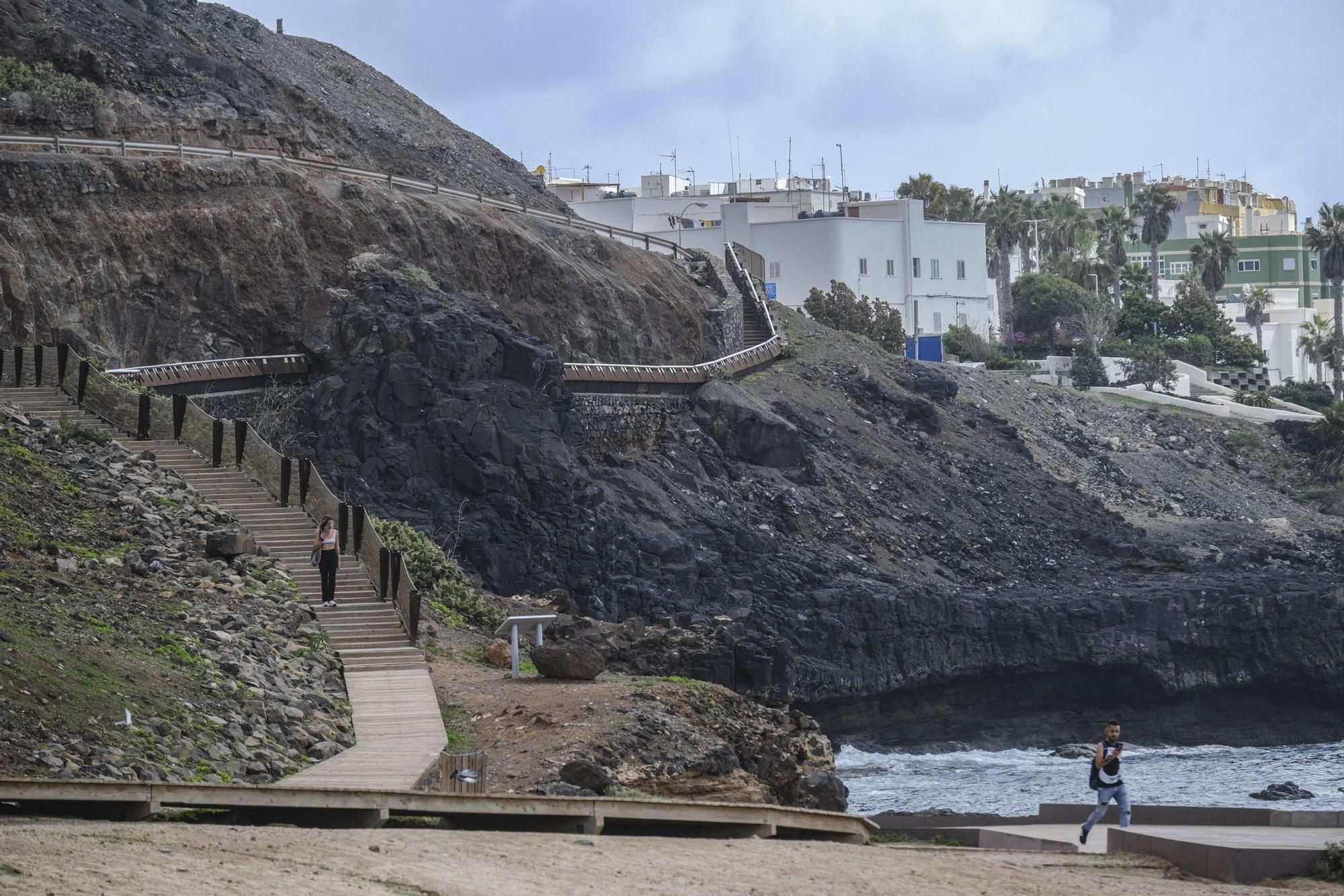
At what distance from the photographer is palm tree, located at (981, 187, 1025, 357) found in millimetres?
100500

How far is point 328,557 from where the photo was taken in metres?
26.0

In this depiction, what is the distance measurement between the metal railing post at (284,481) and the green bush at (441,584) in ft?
5.83

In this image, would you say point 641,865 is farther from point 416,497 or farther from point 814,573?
point 814,573

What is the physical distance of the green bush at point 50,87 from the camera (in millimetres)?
51469

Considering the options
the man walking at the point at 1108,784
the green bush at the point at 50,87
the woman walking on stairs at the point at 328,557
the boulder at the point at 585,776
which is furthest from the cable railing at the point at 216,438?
the green bush at the point at 50,87

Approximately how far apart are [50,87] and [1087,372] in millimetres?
50229

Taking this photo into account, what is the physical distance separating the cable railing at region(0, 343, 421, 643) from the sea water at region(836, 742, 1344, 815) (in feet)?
56.2

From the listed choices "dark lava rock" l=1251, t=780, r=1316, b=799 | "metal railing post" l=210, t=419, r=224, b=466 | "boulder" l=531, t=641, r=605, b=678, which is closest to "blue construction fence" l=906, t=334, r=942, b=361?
"dark lava rock" l=1251, t=780, r=1316, b=799

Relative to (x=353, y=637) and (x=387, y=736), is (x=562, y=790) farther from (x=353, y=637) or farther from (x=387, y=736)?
(x=353, y=637)

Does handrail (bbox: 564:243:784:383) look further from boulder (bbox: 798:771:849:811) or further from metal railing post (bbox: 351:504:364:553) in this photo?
boulder (bbox: 798:771:849:811)

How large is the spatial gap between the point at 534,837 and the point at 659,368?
43.1 metres

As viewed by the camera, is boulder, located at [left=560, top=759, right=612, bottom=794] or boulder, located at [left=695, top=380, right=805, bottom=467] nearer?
boulder, located at [left=560, top=759, right=612, bottom=794]

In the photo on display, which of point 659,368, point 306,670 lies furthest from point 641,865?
point 659,368

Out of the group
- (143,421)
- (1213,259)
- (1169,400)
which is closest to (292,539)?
(143,421)
